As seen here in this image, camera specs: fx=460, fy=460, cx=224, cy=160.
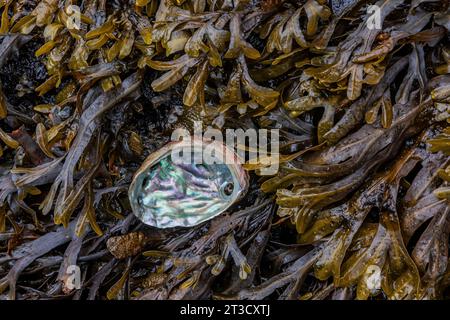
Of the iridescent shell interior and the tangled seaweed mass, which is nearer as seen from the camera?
the tangled seaweed mass

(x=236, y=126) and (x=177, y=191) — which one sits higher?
(x=236, y=126)

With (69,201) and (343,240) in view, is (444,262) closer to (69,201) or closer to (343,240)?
(343,240)

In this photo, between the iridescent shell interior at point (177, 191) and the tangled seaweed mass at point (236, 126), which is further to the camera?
the iridescent shell interior at point (177, 191)

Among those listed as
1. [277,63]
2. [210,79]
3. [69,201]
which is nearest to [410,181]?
[277,63]

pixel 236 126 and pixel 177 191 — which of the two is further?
pixel 177 191
